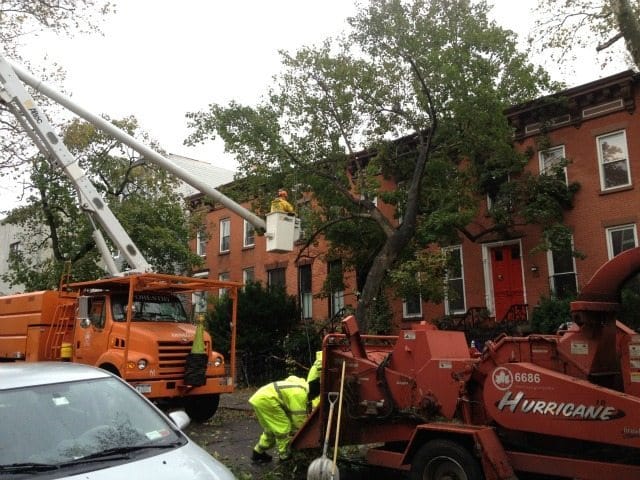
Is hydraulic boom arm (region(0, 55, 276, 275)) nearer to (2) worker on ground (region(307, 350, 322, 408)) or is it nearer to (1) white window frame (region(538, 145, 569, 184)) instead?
(2) worker on ground (region(307, 350, 322, 408))

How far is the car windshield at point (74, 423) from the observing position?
12.4 ft

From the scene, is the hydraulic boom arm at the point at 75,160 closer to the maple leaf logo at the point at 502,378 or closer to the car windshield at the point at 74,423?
the maple leaf logo at the point at 502,378

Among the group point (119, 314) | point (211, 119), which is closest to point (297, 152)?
point (211, 119)

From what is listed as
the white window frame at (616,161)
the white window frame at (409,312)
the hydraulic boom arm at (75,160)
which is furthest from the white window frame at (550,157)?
the hydraulic boom arm at (75,160)

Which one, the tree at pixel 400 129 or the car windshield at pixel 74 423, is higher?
the tree at pixel 400 129

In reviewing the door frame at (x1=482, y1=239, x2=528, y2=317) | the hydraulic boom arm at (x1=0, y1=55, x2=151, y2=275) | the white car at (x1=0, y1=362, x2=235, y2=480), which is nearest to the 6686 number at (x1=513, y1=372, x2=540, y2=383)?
the white car at (x1=0, y1=362, x2=235, y2=480)

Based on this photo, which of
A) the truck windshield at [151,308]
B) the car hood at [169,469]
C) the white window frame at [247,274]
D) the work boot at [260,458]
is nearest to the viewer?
the car hood at [169,469]

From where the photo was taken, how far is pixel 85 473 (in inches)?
139

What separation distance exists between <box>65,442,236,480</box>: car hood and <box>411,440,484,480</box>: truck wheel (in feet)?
8.34

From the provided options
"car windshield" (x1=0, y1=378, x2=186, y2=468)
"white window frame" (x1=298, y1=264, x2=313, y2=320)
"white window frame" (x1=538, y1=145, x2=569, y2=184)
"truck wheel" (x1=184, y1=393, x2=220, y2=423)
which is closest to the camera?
"car windshield" (x1=0, y1=378, x2=186, y2=468)

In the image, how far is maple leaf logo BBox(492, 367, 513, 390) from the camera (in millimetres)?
5516

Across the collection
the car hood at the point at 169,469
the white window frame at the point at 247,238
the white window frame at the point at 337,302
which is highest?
the white window frame at the point at 247,238

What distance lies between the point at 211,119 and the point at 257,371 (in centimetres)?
819

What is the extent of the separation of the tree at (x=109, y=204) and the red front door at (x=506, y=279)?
34.7ft
